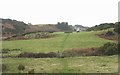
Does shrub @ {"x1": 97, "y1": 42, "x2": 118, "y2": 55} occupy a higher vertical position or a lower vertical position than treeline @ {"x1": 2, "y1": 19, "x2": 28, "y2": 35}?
lower

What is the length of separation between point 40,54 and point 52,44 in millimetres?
A: 9936

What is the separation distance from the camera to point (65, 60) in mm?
33281

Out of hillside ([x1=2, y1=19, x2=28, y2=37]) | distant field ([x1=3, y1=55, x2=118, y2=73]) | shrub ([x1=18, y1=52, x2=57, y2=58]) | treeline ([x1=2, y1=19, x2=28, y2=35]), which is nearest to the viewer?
distant field ([x1=3, y1=55, x2=118, y2=73])

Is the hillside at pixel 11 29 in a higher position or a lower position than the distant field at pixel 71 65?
higher

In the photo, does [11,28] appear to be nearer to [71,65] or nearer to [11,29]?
[11,29]

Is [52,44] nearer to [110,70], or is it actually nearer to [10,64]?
[10,64]


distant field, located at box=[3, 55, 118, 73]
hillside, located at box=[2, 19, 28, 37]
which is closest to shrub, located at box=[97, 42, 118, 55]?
distant field, located at box=[3, 55, 118, 73]

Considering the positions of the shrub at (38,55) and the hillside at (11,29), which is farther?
the hillside at (11,29)

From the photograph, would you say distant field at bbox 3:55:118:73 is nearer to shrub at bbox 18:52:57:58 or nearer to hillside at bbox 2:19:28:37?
shrub at bbox 18:52:57:58

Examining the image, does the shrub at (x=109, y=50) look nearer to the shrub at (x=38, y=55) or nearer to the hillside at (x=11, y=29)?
the shrub at (x=38, y=55)

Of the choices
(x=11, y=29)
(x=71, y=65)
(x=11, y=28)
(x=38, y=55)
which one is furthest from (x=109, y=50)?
(x=11, y=28)

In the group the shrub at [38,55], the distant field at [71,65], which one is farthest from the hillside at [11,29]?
the distant field at [71,65]

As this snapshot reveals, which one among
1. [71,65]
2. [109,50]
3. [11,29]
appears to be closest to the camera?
[71,65]

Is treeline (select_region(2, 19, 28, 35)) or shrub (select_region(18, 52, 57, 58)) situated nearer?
shrub (select_region(18, 52, 57, 58))
